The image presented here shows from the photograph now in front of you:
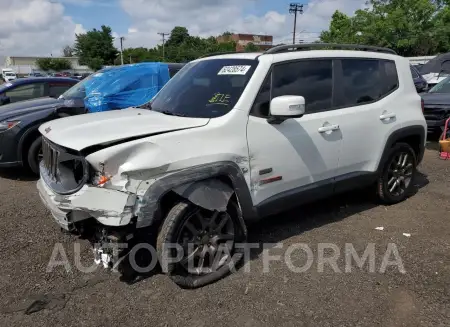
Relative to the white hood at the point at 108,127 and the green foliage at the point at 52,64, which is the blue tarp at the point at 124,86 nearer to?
the white hood at the point at 108,127

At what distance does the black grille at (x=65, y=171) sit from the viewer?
10.3 feet

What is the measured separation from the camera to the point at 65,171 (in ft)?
10.9

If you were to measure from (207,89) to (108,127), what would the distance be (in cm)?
106

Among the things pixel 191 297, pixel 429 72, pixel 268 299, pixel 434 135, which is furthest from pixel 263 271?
pixel 429 72

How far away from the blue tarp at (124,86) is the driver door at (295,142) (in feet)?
14.0

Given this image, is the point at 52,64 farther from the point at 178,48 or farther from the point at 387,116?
the point at 387,116

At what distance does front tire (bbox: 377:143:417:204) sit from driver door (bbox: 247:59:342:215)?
3.49ft

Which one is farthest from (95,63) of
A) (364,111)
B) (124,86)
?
(364,111)

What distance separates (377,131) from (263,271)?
2.15 meters

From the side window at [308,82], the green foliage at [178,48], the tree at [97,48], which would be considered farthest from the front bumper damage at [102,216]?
the tree at [97,48]

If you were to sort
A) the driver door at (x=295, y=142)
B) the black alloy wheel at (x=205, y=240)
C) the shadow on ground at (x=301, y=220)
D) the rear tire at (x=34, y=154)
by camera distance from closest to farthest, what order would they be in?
the black alloy wheel at (x=205, y=240) → the driver door at (x=295, y=142) → the shadow on ground at (x=301, y=220) → the rear tire at (x=34, y=154)

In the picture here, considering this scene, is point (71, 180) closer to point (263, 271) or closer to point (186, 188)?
point (186, 188)

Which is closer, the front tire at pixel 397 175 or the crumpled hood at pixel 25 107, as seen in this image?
the front tire at pixel 397 175

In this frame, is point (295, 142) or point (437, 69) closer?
point (295, 142)
